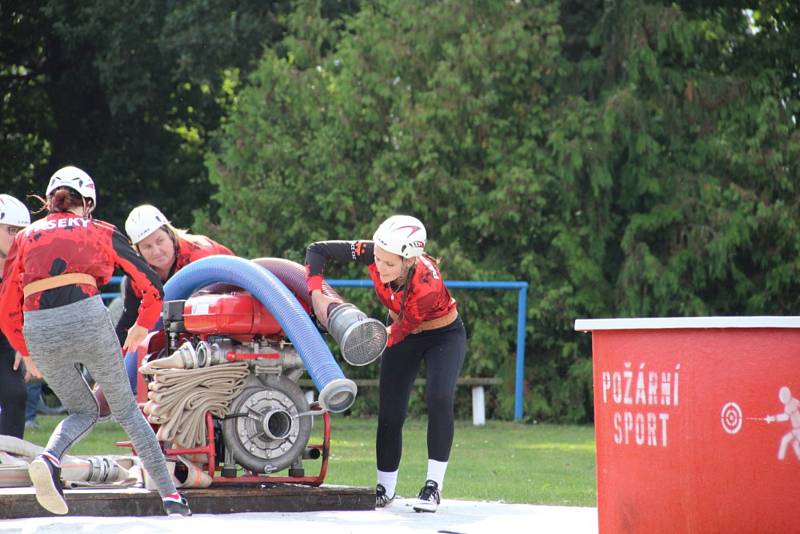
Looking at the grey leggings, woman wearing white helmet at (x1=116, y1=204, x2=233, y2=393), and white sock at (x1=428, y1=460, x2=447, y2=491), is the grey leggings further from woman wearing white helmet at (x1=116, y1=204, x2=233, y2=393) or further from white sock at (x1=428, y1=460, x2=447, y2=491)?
white sock at (x1=428, y1=460, x2=447, y2=491)

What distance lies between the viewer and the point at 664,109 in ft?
61.9

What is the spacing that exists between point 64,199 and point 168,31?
15746 mm

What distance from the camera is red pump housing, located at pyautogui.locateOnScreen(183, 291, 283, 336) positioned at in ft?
25.2

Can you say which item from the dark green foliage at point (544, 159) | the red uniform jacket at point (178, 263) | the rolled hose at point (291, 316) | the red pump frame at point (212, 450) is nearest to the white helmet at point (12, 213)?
the red uniform jacket at point (178, 263)

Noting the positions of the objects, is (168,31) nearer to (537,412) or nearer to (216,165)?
(216,165)

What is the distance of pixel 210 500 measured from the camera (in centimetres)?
744

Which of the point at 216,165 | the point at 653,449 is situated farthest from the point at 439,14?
the point at 653,449

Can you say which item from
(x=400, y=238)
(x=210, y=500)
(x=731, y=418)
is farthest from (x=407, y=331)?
(x=731, y=418)

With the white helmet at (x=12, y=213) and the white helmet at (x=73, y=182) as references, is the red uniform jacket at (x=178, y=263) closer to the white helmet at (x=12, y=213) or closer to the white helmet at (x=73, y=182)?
the white helmet at (x=12, y=213)

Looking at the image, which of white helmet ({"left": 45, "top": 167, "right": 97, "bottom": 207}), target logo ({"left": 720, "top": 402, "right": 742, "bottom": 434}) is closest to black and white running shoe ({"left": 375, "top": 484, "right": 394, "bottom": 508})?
white helmet ({"left": 45, "top": 167, "right": 97, "bottom": 207})

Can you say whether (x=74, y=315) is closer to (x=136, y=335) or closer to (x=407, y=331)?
(x=136, y=335)

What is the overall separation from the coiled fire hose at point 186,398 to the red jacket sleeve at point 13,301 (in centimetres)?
78

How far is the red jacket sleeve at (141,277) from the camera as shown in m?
6.95

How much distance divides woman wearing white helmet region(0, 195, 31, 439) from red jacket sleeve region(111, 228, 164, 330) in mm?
1931
